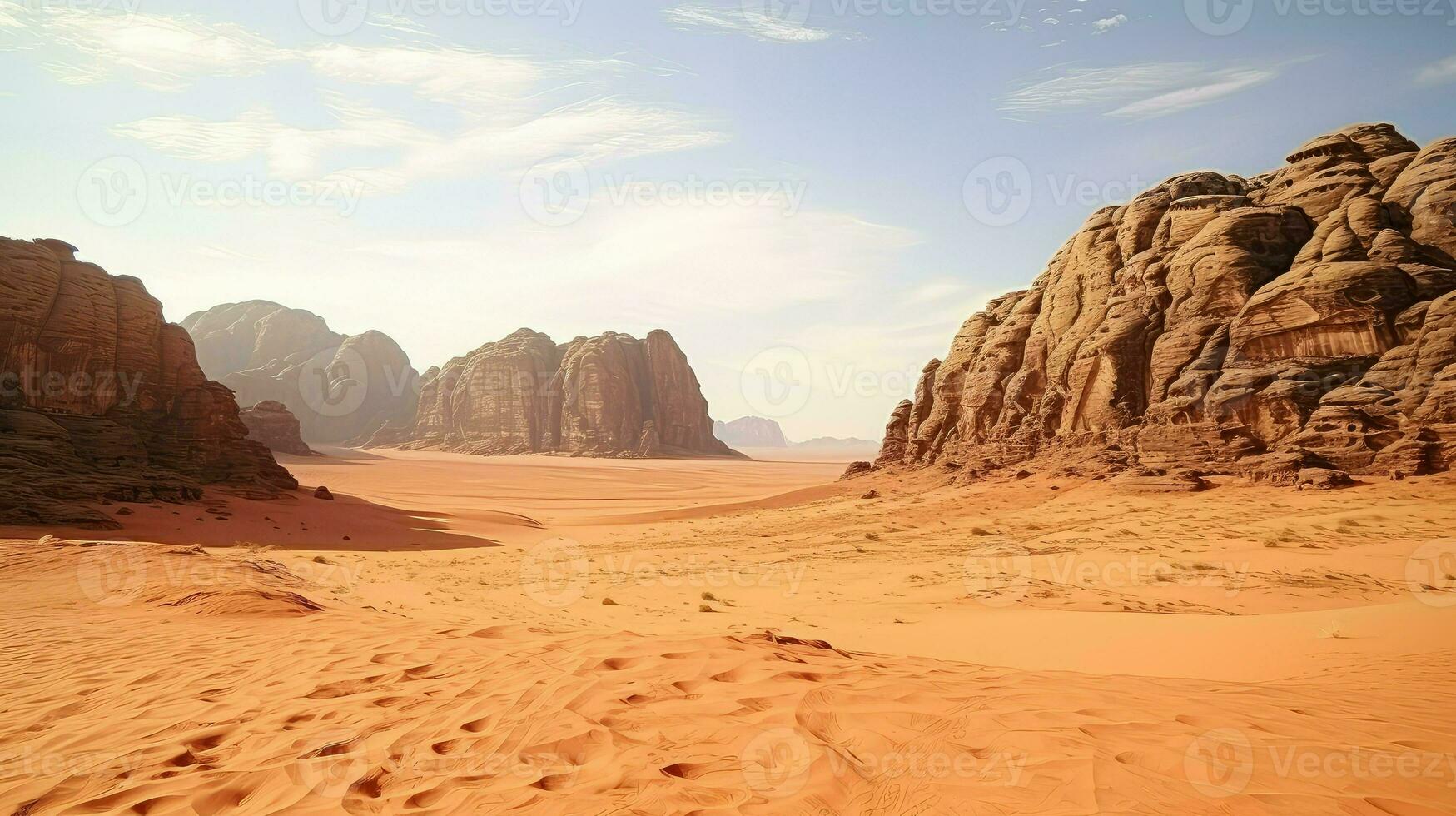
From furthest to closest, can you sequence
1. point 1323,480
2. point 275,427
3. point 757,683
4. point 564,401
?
point 564,401, point 275,427, point 1323,480, point 757,683

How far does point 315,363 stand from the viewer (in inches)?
4584

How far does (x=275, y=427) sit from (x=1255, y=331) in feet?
267

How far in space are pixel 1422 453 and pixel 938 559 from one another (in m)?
16.6

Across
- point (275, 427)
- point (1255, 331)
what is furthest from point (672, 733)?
point (275, 427)

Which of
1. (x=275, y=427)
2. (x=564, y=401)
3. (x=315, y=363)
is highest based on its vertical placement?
(x=315, y=363)

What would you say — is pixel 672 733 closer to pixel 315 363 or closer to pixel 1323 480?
pixel 1323 480

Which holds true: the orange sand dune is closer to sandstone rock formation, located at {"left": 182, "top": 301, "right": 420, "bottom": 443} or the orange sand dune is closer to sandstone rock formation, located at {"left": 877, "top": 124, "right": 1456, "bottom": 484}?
sandstone rock formation, located at {"left": 877, "top": 124, "right": 1456, "bottom": 484}

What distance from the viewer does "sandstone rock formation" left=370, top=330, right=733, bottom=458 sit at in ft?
340

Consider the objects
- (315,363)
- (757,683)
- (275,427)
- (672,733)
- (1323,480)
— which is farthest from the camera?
(315,363)

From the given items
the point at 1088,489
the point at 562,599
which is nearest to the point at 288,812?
the point at 562,599

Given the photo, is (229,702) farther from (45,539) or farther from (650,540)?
(650,540)

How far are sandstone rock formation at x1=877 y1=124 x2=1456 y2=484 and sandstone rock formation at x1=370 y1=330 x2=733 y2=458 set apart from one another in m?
74.9

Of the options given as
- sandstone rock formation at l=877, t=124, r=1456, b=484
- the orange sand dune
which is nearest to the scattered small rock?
sandstone rock formation at l=877, t=124, r=1456, b=484

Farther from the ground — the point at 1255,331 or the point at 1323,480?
the point at 1255,331
